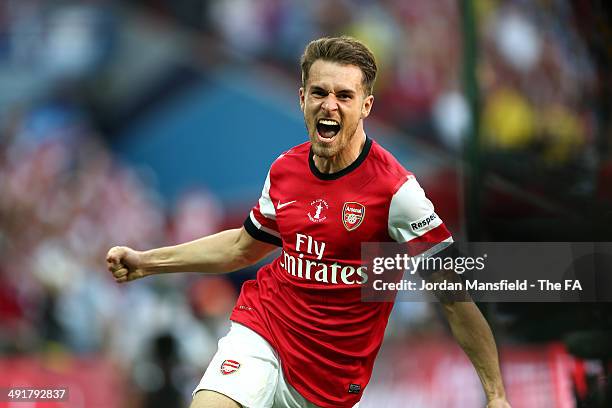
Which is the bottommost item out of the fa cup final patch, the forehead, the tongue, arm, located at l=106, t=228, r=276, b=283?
the fa cup final patch

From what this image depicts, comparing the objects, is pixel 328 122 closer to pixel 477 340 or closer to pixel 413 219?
pixel 413 219

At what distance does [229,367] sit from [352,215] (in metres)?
0.78

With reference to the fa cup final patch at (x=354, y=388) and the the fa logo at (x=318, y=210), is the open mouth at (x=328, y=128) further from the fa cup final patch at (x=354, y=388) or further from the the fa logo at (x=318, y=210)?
the fa cup final patch at (x=354, y=388)

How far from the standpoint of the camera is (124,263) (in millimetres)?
4336

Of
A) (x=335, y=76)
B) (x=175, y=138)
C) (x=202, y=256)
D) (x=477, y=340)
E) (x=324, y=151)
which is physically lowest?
(x=477, y=340)

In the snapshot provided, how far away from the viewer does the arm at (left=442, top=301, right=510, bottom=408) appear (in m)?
3.87

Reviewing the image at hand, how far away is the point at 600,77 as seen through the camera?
639 centimetres

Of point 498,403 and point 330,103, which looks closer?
point 498,403

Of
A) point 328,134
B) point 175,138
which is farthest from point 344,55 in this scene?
point 175,138

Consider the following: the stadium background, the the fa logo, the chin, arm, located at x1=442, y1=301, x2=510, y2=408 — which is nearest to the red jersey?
the the fa logo

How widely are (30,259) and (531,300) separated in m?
5.80

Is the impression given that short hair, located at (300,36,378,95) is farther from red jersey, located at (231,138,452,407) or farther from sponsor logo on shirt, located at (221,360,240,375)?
sponsor logo on shirt, located at (221,360,240,375)

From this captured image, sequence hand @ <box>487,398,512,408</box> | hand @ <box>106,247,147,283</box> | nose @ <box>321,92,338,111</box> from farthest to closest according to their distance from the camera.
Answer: hand @ <box>106,247,147,283</box>
nose @ <box>321,92,338,111</box>
hand @ <box>487,398,512,408</box>

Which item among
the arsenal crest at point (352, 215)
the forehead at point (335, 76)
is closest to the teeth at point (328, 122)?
the forehead at point (335, 76)
